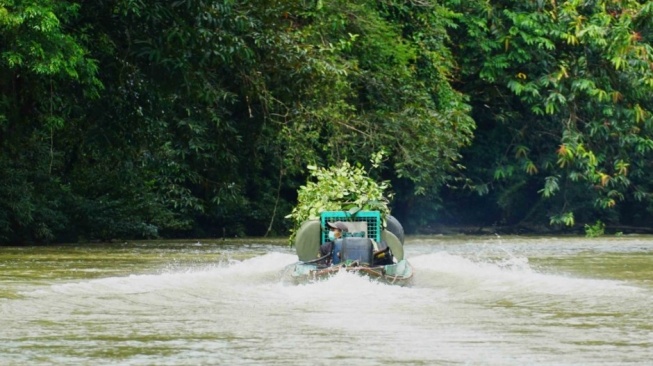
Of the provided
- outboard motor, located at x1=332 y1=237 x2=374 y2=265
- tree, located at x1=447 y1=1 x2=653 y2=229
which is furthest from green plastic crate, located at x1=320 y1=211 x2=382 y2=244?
tree, located at x1=447 y1=1 x2=653 y2=229

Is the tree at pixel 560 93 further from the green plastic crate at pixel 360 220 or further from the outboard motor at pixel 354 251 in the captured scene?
the outboard motor at pixel 354 251

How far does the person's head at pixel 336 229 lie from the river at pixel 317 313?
122 centimetres

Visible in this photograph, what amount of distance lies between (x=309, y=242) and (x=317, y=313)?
622cm

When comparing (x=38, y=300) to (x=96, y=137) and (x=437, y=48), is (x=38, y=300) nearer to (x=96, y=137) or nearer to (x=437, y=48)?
(x=96, y=137)

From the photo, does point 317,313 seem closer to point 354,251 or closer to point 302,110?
point 354,251

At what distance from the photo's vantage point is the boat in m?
19.9

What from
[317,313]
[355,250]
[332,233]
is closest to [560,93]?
[332,233]

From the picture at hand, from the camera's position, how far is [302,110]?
3114cm

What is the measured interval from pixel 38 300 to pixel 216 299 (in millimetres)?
2316

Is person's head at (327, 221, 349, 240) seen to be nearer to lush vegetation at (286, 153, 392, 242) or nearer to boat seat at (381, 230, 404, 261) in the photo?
boat seat at (381, 230, 404, 261)

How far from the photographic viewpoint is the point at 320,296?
18.7 metres

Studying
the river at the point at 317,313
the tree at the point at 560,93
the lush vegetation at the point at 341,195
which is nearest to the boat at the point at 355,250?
the river at the point at 317,313

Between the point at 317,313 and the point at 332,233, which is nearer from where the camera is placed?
the point at 317,313

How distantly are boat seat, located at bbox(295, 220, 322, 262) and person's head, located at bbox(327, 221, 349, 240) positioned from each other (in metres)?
0.39
